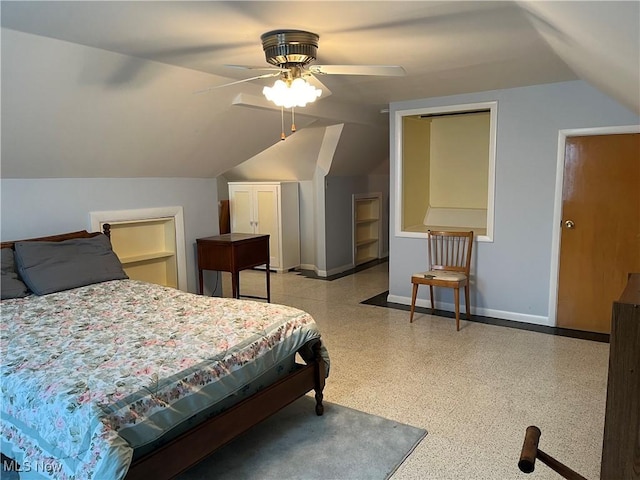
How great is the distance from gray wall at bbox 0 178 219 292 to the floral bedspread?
31.9 inches

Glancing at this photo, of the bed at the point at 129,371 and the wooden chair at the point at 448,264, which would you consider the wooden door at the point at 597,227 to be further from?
the bed at the point at 129,371

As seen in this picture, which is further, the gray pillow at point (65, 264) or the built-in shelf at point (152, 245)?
the built-in shelf at point (152, 245)

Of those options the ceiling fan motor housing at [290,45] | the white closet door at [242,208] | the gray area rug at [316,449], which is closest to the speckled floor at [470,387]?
the gray area rug at [316,449]

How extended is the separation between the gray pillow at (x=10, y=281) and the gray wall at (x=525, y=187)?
3845mm

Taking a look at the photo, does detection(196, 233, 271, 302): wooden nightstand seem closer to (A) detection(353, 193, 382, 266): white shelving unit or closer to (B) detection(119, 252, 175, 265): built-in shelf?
(B) detection(119, 252, 175, 265): built-in shelf

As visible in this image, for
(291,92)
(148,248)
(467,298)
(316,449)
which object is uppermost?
(291,92)

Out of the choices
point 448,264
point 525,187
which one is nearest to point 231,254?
point 448,264

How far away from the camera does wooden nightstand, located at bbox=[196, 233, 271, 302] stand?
14.9 feet

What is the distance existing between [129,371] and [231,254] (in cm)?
267

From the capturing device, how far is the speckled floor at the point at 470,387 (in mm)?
2311

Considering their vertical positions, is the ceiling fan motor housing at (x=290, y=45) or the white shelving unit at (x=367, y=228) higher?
the ceiling fan motor housing at (x=290, y=45)

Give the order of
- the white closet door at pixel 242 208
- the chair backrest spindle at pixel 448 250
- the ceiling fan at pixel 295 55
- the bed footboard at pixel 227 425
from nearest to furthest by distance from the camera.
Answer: the bed footboard at pixel 227 425 < the ceiling fan at pixel 295 55 < the chair backrest spindle at pixel 448 250 < the white closet door at pixel 242 208

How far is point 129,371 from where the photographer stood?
1.87m

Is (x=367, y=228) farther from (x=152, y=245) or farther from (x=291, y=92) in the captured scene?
(x=291, y=92)
